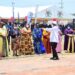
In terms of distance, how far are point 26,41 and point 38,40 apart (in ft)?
2.80

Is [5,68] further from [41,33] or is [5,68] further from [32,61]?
[41,33]

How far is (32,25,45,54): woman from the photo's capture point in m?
20.5

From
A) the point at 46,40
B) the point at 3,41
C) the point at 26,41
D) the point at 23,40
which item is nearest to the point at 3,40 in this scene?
the point at 3,41

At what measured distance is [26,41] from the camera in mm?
20188

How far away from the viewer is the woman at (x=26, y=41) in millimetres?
20016

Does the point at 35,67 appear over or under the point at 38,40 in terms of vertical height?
under

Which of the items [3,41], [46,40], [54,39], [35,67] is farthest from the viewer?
[46,40]

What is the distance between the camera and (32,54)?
67.4 ft

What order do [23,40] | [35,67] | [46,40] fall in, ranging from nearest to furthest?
1. [35,67]
2. [23,40]
3. [46,40]

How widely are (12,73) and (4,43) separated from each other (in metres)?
5.71

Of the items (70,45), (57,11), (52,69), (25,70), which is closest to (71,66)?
(52,69)

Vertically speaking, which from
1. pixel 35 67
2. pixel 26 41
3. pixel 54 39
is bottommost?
pixel 35 67

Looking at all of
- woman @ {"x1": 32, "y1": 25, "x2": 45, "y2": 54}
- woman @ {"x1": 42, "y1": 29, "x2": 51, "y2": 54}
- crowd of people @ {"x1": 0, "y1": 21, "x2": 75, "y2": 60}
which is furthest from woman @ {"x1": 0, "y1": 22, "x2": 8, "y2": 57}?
woman @ {"x1": 42, "y1": 29, "x2": 51, "y2": 54}

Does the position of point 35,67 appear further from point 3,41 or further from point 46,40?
point 46,40
